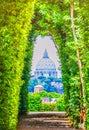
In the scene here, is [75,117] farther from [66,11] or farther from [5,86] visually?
[5,86]

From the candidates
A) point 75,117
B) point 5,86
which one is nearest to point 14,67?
point 5,86

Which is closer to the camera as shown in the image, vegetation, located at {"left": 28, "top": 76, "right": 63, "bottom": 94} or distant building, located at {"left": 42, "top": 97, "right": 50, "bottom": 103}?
distant building, located at {"left": 42, "top": 97, "right": 50, "bottom": 103}

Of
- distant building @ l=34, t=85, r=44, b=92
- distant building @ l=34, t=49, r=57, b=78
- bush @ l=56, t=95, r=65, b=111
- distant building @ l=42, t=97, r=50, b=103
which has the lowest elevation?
bush @ l=56, t=95, r=65, b=111

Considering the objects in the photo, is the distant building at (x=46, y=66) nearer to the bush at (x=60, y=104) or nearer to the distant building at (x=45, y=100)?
the distant building at (x=45, y=100)

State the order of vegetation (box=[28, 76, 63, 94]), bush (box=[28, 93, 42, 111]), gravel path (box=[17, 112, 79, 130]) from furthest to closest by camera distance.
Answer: vegetation (box=[28, 76, 63, 94])
bush (box=[28, 93, 42, 111])
gravel path (box=[17, 112, 79, 130])

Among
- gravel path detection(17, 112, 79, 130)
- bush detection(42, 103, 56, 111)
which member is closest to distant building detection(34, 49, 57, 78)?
bush detection(42, 103, 56, 111)

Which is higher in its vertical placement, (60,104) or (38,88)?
(38,88)

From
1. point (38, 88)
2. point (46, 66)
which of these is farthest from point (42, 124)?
point (46, 66)

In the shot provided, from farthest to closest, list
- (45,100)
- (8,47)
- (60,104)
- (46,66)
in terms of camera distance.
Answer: (46,66) → (45,100) → (60,104) → (8,47)

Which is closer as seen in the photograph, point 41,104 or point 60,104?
point 41,104

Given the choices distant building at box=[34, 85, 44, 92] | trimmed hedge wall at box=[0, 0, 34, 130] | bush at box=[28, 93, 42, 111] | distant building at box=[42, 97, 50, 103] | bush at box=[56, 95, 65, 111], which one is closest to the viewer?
trimmed hedge wall at box=[0, 0, 34, 130]

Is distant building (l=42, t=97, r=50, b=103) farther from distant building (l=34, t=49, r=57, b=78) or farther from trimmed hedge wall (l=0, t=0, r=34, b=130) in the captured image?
trimmed hedge wall (l=0, t=0, r=34, b=130)

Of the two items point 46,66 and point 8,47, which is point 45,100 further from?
point 8,47
